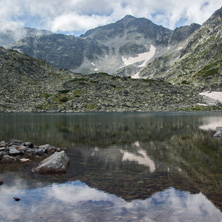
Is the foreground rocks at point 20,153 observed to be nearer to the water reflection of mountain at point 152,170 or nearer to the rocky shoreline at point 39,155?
the rocky shoreline at point 39,155

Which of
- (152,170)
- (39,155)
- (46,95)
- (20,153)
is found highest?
(46,95)

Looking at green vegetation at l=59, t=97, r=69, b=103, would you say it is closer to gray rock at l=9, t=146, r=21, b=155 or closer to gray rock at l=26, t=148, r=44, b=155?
gray rock at l=26, t=148, r=44, b=155

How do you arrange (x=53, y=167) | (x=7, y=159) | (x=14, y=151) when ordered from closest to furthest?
(x=53, y=167) → (x=7, y=159) → (x=14, y=151)

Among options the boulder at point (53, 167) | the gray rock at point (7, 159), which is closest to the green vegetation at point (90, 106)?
the gray rock at point (7, 159)

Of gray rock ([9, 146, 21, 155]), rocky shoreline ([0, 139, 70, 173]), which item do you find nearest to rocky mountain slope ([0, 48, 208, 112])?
rocky shoreline ([0, 139, 70, 173])

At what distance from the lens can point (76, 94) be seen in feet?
558

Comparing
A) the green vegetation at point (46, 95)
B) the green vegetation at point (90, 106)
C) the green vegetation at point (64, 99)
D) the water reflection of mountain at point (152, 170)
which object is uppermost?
the green vegetation at point (46, 95)

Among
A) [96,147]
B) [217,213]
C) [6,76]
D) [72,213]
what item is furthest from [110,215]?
[6,76]

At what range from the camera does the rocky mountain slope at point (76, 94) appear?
151 metres

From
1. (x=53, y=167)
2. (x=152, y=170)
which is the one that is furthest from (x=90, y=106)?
(x=152, y=170)

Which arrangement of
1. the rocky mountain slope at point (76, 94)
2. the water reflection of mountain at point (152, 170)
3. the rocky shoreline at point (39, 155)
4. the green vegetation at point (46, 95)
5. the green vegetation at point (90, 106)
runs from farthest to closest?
the green vegetation at point (46, 95) < the green vegetation at point (90, 106) < the rocky mountain slope at point (76, 94) < the rocky shoreline at point (39, 155) < the water reflection of mountain at point (152, 170)

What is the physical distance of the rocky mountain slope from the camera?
151000 mm

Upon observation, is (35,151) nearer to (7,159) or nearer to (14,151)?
(14,151)

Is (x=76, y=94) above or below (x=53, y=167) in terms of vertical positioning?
above
